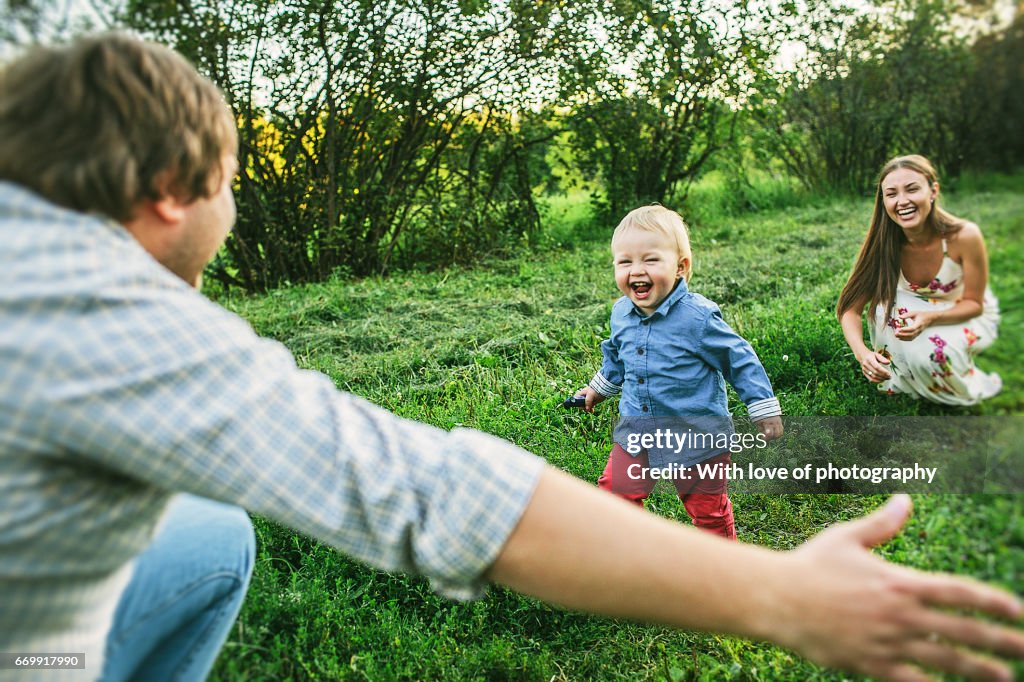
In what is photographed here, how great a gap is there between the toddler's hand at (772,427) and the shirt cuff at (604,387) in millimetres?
590

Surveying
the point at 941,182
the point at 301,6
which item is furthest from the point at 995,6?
the point at 301,6

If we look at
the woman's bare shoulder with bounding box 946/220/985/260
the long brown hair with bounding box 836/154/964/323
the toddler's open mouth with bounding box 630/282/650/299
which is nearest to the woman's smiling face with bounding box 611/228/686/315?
the toddler's open mouth with bounding box 630/282/650/299

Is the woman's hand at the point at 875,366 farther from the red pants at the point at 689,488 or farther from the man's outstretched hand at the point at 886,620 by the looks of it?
the red pants at the point at 689,488

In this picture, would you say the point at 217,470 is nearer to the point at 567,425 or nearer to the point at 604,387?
the point at 604,387

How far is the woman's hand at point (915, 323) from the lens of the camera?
123 cm

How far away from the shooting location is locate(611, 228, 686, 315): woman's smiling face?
2.47 m

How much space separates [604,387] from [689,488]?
1.65 ft

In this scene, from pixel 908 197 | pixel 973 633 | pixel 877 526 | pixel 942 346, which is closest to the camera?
pixel 973 633

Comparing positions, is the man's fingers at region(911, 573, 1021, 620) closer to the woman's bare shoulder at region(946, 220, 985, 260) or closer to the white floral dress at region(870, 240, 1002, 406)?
the white floral dress at region(870, 240, 1002, 406)

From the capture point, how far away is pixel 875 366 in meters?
1.45

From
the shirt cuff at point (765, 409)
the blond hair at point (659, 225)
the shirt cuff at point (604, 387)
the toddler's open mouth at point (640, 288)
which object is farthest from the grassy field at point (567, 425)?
the toddler's open mouth at point (640, 288)

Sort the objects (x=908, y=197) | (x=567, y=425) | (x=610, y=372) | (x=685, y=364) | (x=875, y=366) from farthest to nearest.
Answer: (x=567, y=425), (x=610, y=372), (x=685, y=364), (x=875, y=366), (x=908, y=197)

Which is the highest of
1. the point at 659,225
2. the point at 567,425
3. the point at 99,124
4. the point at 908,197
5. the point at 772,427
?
the point at 908,197

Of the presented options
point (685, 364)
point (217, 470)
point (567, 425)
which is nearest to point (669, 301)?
point (685, 364)
